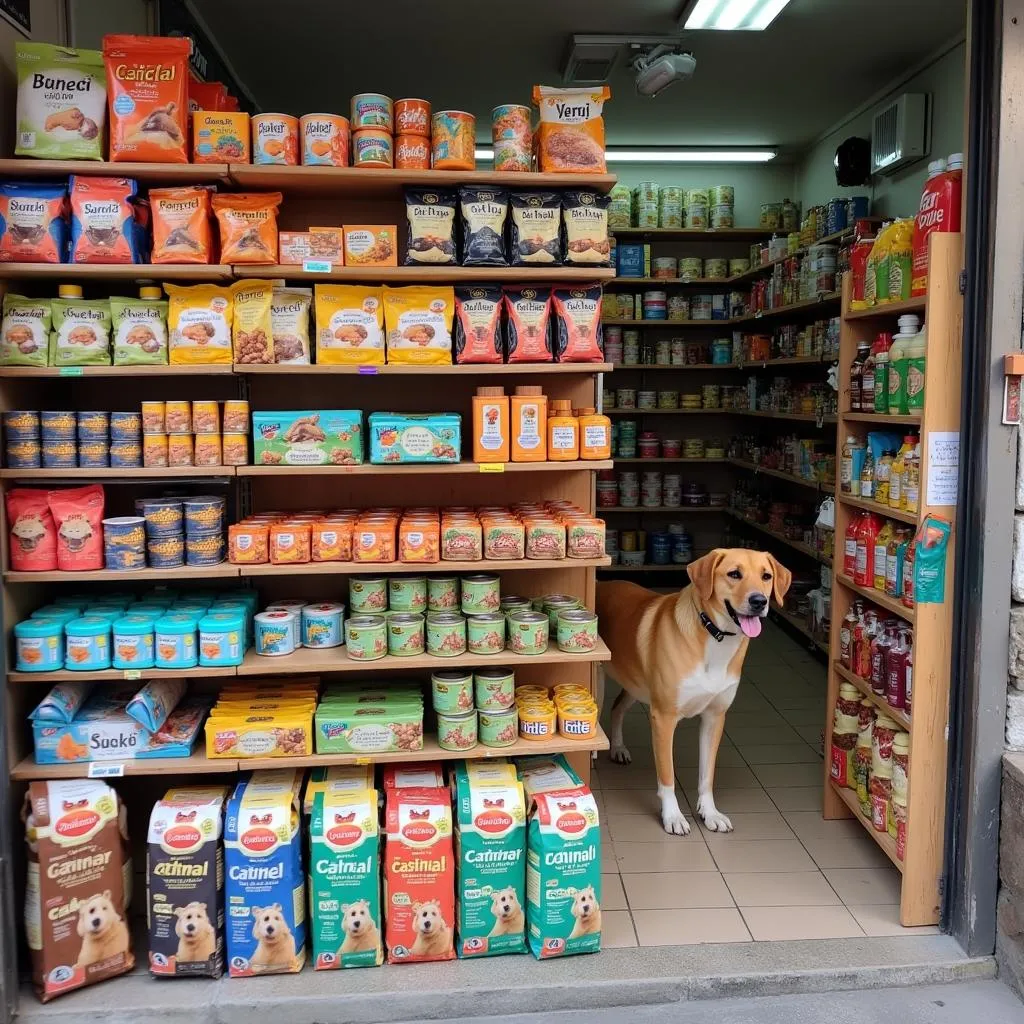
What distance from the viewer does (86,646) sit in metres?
2.95

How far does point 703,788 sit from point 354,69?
4.91m

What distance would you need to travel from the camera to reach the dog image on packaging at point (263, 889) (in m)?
2.83

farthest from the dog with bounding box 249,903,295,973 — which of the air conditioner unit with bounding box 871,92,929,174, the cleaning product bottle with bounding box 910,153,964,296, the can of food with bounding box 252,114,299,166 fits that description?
the air conditioner unit with bounding box 871,92,929,174

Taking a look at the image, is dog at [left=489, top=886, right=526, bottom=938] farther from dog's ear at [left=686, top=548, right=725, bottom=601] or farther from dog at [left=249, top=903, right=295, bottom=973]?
dog's ear at [left=686, top=548, right=725, bottom=601]

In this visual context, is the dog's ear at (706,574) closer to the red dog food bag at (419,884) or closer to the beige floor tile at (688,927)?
the beige floor tile at (688,927)

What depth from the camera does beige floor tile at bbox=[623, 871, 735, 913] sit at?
3.31 meters

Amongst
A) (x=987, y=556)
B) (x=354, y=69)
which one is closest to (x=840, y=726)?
(x=987, y=556)

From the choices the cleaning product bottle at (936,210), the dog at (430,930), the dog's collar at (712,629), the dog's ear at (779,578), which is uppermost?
the cleaning product bottle at (936,210)

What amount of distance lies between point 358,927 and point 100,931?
78cm

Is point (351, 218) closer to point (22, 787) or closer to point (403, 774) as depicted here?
point (403, 774)

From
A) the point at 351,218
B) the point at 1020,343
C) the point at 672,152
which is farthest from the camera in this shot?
the point at 672,152

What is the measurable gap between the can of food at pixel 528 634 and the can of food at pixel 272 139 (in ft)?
5.44

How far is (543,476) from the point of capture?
11.8 feet

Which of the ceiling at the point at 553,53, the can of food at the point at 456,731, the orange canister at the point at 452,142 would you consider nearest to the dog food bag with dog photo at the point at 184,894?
the can of food at the point at 456,731
